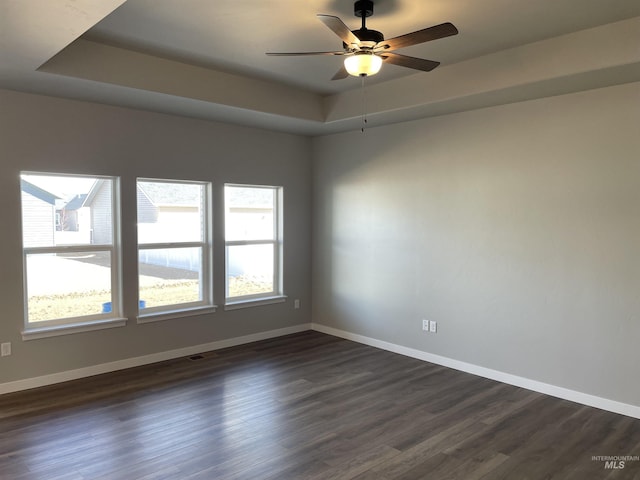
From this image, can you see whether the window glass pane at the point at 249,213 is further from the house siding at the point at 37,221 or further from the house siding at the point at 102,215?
the house siding at the point at 37,221

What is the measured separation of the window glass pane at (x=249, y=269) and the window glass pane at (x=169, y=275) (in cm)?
42

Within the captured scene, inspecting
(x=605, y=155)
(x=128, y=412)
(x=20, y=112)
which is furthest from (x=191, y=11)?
(x=605, y=155)

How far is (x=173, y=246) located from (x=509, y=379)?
3.59 meters

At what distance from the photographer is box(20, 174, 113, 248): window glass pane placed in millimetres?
A: 4082

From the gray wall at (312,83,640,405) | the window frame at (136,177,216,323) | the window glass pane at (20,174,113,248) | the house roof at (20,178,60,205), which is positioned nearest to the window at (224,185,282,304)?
the window frame at (136,177,216,323)

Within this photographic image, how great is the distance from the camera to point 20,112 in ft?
12.8

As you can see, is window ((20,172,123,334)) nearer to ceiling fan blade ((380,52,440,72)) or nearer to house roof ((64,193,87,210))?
house roof ((64,193,87,210))

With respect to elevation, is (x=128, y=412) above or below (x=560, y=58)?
below

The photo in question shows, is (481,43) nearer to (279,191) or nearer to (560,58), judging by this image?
(560,58)

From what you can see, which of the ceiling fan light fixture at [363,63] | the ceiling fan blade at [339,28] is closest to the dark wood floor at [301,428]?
the ceiling fan light fixture at [363,63]

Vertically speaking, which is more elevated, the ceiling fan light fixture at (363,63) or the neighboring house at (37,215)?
the ceiling fan light fixture at (363,63)

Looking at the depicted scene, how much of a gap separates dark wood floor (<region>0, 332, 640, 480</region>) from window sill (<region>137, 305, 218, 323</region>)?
47 cm

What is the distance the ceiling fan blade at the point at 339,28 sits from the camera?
227cm

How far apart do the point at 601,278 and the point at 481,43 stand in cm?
207
